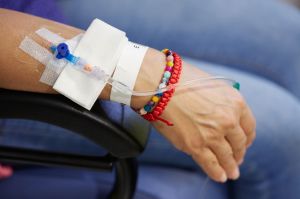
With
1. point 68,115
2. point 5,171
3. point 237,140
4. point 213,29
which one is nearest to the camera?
point 68,115

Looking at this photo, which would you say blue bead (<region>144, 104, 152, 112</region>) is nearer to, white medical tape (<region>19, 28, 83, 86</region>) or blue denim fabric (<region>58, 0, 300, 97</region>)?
white medical tape (<region>19, 28, 83, 86</region>)

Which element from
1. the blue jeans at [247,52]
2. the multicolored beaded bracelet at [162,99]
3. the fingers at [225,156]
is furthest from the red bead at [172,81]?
the blue jeans at [247,52]

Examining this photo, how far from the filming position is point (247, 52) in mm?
957

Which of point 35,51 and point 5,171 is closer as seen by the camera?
point 35,51

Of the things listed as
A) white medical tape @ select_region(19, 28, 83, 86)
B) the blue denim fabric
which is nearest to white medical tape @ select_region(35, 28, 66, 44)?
white medical tape @ select_region(19, 28, 83, 86)

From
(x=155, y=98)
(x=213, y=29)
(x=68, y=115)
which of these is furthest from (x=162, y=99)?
(x=213, y=29)

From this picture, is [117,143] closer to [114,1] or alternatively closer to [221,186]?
[221,186]

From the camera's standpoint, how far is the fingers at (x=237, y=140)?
0.57 m

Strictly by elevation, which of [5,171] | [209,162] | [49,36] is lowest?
[5,171]

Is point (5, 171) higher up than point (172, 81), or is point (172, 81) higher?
point (172, 81)

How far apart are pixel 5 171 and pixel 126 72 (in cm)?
33

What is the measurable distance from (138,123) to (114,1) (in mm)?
483

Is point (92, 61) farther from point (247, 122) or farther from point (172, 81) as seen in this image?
point (247, 122)

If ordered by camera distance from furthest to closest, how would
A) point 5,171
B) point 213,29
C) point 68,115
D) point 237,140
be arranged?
point 213,29 < point 5,171 < point 237,140 < point 68,115
